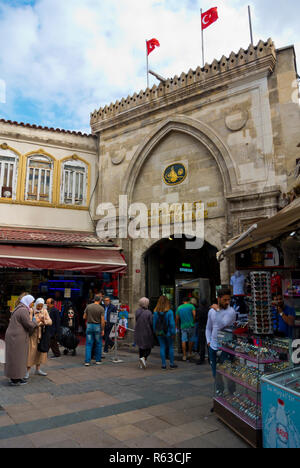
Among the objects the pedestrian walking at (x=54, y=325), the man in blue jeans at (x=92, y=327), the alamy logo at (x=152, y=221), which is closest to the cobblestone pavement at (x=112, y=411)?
the man in blue jeans at (x=92, y=327)

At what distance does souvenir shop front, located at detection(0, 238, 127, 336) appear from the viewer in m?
11.5

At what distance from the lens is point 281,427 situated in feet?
10.3

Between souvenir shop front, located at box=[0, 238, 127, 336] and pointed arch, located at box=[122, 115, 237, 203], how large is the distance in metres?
2.82

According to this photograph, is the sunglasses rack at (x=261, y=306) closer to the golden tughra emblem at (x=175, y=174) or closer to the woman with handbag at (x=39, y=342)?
the woman with handbag at (x=39, y=342)

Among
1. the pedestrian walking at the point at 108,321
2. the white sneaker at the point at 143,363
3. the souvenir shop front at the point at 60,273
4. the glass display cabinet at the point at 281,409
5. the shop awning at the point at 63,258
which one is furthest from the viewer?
the souvenir shop front at the point at 60,273

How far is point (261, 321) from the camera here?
461cm

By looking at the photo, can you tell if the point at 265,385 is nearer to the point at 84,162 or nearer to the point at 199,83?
the point at 199,83

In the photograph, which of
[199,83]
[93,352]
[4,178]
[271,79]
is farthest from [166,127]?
[93,352]

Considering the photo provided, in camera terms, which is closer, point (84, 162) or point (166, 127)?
point (166, 127)

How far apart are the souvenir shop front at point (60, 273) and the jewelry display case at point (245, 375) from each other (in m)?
7.72

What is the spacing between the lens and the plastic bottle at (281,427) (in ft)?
→ 10.1

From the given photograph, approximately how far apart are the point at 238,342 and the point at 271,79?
8832 millimetres

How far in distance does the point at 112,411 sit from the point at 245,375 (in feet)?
6.58

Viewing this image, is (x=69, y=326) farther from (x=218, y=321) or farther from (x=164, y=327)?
(x=218, y=321)
